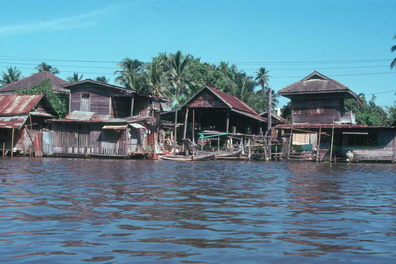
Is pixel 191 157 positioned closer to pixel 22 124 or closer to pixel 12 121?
pixel 22 124

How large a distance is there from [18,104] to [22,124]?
272cm

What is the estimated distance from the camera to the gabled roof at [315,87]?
34.9 m

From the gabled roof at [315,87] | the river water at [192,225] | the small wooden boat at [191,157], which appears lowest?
the river water at [192,225]

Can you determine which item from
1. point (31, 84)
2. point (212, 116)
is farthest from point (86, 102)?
point (31, 84)

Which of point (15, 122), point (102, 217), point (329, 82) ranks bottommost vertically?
point (102, 217)

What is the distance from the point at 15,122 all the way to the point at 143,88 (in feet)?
56.8

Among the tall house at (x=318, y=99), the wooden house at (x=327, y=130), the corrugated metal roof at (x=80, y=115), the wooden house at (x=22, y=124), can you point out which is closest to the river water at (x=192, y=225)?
the wooden house at (x=327, y=130)

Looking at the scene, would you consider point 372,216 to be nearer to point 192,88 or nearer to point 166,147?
point 166,147

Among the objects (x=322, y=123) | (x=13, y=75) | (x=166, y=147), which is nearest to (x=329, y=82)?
(x=322, y=123)

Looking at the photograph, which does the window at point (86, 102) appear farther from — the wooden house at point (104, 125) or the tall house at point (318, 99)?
the tall house at point (318, 99)

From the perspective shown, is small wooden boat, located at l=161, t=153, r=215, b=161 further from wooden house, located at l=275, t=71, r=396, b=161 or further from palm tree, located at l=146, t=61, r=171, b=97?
palm tree, located at l=146, t=61, r=171, b=97

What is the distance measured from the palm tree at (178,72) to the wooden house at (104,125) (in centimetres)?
1480

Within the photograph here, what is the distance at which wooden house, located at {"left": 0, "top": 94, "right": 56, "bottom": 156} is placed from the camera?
33656mm

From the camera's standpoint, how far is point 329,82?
1411 inches
